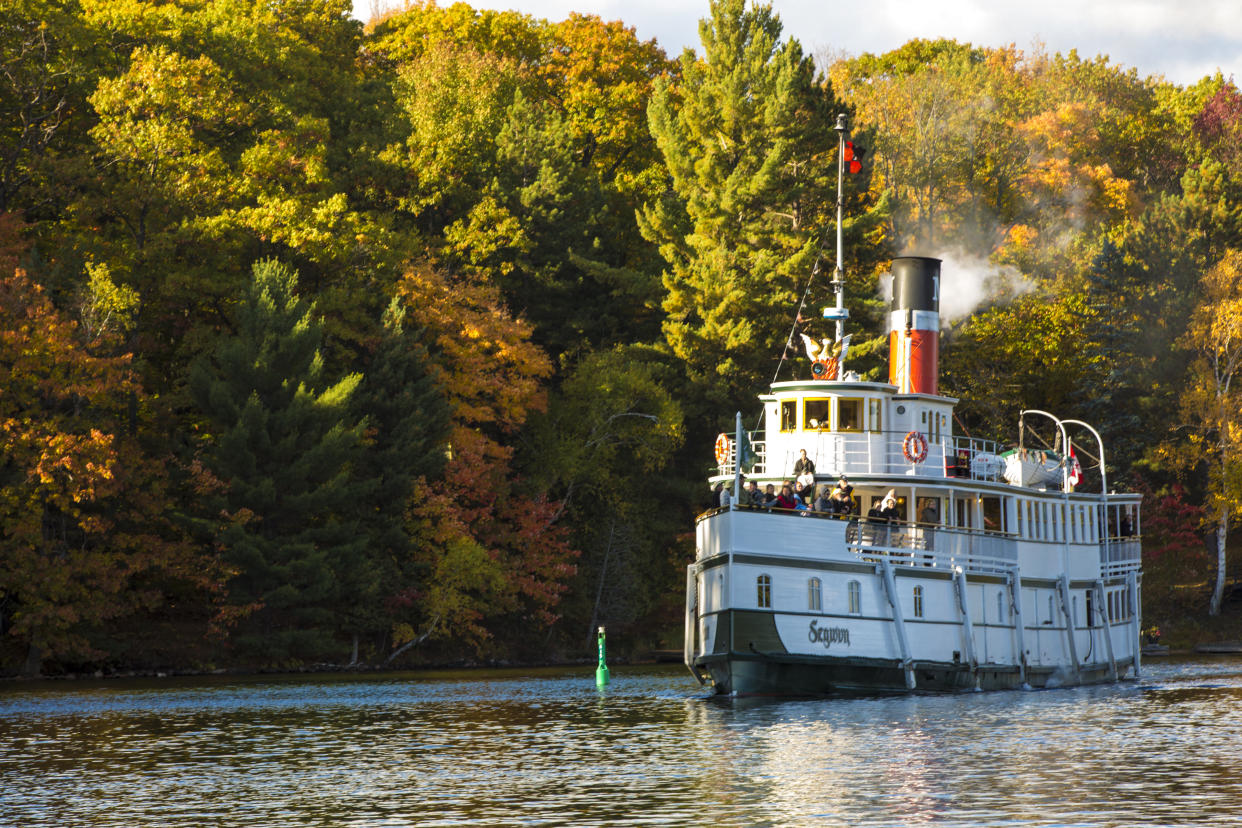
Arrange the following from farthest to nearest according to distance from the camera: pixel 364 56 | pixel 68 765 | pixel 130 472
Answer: pixel 364 56, pixel 130 472, pixel 68 765

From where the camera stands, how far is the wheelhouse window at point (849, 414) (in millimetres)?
44531

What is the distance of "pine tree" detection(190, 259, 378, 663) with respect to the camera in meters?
55.7

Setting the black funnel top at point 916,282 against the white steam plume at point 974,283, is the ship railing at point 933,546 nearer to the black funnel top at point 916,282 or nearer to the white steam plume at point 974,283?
the black funnel top at point 916,282

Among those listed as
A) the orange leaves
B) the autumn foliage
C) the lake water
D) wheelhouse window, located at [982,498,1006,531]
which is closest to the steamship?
wheelhouse window, located at [982,498,1006,531]

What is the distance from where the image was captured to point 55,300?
57750mm

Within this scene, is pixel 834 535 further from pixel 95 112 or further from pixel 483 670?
pixel 95 112

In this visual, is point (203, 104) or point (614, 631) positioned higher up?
point (203, 104)

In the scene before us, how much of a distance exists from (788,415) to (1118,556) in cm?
1324

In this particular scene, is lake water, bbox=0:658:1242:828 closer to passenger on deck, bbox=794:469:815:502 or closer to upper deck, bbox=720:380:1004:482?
passenger on deck, bbox=794:469:815:502

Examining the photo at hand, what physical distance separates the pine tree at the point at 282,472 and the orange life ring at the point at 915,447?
22.1 metres

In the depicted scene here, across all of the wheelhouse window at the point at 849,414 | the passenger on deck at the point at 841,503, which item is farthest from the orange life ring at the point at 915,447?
the passenger on deck at the point at 841,503

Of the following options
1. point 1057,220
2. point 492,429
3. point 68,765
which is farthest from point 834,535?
point 1057,220

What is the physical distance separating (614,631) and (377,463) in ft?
49.7

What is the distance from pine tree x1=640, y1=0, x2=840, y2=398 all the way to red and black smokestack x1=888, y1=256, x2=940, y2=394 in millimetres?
21027
